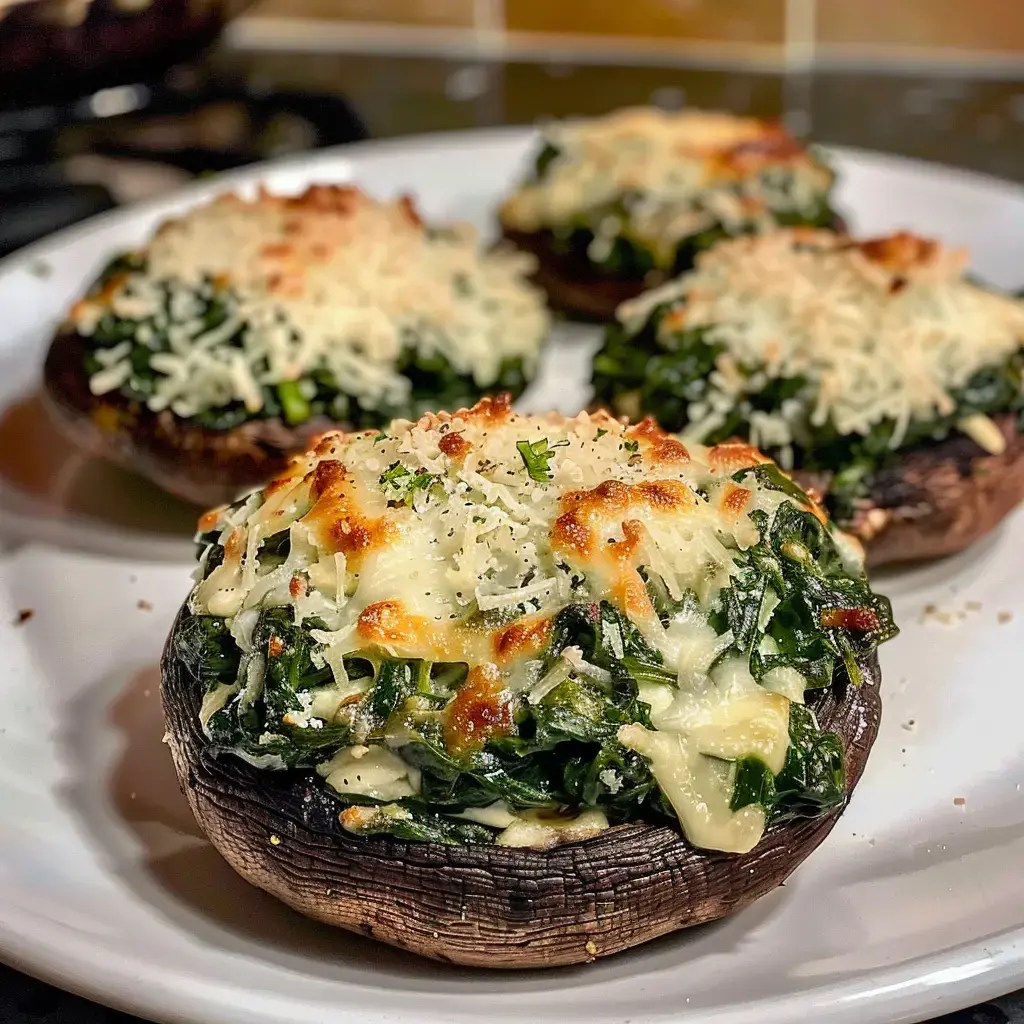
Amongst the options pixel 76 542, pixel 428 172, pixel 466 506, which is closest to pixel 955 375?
pixel 466 506

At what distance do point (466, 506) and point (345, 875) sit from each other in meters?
0.50

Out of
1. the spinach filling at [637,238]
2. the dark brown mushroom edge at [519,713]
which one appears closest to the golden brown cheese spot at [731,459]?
the dark brown mushroom edge at [519,713]

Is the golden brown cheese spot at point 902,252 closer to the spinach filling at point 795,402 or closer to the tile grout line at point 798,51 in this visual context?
the spinach filling at point 795,402

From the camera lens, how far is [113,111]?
15.9 feet

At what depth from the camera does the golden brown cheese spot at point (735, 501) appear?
5.96 ft

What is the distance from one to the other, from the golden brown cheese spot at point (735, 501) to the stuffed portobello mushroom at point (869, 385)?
643 mm

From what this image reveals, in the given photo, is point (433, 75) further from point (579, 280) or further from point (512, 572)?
point (512, 572)

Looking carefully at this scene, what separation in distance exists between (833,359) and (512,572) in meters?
1.04

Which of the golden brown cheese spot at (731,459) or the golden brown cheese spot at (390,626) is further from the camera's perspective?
the golden brown cheese spot at (731,459)

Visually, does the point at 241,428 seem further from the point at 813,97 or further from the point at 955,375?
the point at 813,97

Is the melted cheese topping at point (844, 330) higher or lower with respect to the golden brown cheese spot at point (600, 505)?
lower

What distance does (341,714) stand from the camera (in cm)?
162

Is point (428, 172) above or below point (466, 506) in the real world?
below

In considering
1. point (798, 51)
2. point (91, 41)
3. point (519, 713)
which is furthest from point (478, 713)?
point (798, 51)
